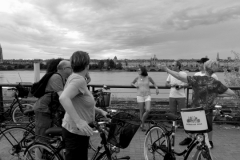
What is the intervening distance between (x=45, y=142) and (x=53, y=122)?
49 cm

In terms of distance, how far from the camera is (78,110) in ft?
7.36

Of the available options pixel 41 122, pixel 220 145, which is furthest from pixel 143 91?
pixel 41 122

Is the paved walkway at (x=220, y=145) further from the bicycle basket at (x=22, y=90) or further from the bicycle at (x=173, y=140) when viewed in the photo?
the bicycle basket at (x=22, y=90)

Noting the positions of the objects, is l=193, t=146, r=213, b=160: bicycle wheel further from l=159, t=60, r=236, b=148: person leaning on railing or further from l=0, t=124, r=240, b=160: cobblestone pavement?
l=0, t=124, r=240, b=160: cobblestone pavement

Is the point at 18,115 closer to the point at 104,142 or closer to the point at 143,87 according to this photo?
the point at 143,87

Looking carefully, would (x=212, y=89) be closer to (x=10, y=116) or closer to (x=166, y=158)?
(x=166, y=158)

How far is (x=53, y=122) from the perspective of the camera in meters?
3.39

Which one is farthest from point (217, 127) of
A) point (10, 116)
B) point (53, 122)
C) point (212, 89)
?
point (10, 116)

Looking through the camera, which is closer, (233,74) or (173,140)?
(173,140)

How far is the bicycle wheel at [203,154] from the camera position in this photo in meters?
2.88

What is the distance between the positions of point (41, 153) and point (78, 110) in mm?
1208

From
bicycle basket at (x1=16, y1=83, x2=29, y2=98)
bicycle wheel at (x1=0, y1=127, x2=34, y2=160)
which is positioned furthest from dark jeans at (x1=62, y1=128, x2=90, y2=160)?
bicycle basket at (x1=16, y1=83, x2=29, y2=98)

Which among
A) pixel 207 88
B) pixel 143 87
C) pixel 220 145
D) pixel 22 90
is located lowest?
pixel 220 145

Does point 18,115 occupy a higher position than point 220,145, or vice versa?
point 18,115
